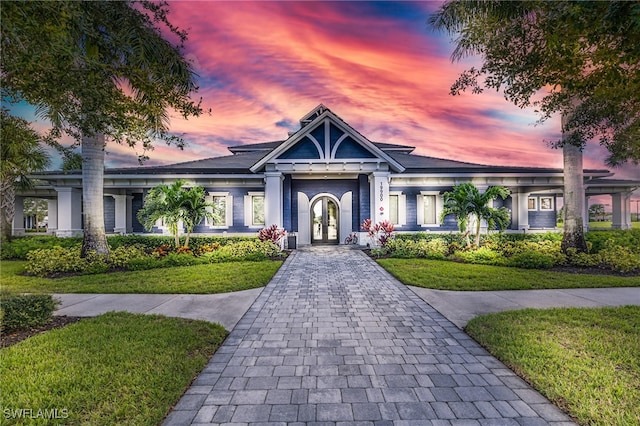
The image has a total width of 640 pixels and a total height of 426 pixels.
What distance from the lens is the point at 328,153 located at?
14.5 metres

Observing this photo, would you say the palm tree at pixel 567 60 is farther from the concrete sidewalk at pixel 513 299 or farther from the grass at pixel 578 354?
the concrete sidewalk at pixel 513 299

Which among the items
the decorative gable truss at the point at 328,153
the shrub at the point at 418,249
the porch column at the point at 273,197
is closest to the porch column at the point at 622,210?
the shrub at the point at 418,249

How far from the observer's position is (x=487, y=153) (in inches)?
993

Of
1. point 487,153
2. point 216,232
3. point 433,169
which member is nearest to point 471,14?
point 433,169

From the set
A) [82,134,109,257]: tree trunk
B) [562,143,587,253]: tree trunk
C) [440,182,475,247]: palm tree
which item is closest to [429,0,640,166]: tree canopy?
[562,143,587,253]: tree trunk

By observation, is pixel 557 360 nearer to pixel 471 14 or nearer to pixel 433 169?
pixel 471 14

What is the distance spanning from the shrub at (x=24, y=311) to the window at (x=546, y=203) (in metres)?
23.6

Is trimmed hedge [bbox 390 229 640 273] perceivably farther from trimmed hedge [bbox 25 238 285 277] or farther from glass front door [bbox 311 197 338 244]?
trimmed hedge [bbox 25 238 285 277]

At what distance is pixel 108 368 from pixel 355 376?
10.1 ft

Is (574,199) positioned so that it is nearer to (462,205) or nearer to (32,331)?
(462,205)

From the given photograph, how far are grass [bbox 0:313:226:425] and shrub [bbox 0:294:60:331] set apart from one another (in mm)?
670

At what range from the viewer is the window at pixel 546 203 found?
17.9 meters

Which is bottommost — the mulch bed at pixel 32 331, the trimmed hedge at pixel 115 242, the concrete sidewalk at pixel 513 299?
the concrete sidewalk at pixel 513 299

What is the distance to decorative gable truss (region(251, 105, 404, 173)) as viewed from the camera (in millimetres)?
14383
